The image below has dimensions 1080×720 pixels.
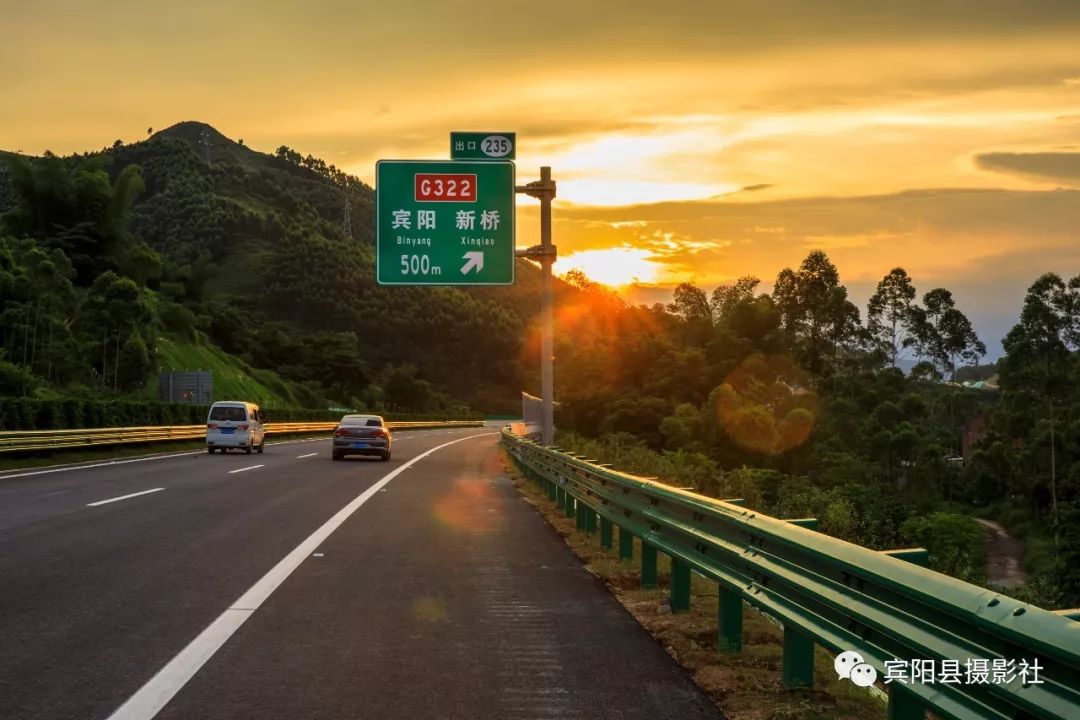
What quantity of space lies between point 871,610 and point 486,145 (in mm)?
22152

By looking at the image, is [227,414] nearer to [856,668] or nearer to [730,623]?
[730,623]

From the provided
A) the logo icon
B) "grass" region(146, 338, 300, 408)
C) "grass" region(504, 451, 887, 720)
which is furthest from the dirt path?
the logo icon

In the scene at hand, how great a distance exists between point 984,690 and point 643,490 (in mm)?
5513

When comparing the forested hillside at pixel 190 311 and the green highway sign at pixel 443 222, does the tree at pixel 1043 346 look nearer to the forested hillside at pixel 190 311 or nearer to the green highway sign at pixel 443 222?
the forested hillside at pixel 190 311

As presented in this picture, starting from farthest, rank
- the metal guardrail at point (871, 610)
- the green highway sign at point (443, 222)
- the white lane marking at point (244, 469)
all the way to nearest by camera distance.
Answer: the green highway sign at point (443, 222) < the white lane marking at point (244, 469) < the metal guardrail at point (871, 610)

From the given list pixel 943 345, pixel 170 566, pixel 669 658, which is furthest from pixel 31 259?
pixel 943 345

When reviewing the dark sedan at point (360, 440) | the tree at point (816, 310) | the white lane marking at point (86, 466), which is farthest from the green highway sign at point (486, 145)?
the tree at point (816, 310)

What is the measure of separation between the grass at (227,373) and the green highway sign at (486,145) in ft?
181

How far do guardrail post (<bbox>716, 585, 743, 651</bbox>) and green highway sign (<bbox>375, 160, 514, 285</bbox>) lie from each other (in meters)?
19.5

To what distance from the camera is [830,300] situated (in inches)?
5217

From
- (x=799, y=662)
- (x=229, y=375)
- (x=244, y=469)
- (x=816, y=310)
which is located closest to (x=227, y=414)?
(x=244, y=469)

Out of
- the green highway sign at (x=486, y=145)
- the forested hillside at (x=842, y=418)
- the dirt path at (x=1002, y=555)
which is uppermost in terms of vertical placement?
the green highway sign at (x=486, y=145)

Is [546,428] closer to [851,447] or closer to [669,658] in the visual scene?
[669,658]

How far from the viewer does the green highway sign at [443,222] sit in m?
25.6
